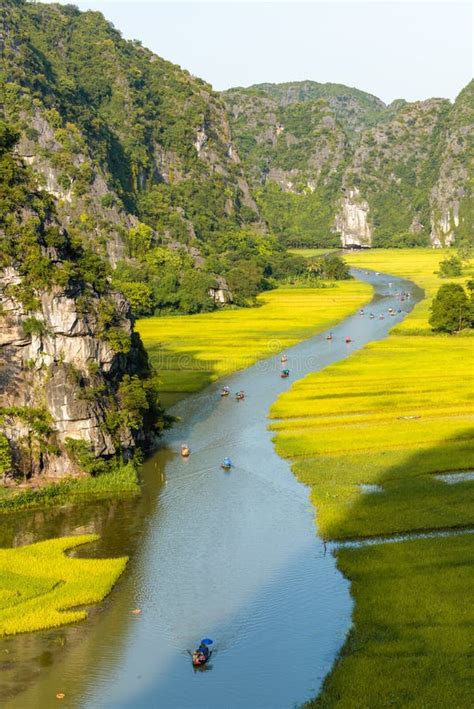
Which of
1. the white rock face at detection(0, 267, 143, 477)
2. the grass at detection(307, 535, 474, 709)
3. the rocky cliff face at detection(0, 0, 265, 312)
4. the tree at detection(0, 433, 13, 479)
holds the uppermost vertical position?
the rocky cliff face at detection(0, 0, 265, 312)

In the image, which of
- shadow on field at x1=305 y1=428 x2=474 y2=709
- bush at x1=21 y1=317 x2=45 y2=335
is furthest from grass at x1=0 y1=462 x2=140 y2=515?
shadow on field at x1=305 y1=428 x2=474 y2=709

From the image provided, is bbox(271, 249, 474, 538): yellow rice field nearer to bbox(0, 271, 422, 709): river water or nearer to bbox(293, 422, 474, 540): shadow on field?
bbox(293, 422, 474, 540): shadow on field

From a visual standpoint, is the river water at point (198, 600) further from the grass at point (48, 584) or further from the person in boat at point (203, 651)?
the grass at point (48, 584)

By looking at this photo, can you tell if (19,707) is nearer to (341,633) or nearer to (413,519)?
(341,633)

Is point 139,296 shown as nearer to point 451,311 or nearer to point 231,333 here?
point 231,333

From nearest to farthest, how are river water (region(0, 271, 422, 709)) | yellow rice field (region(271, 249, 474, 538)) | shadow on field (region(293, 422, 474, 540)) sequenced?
river water (region(0, 271, 422, 709)) < shadow on field (region(293, 422, 474, 540)) < yellow rice field (region(271, 249, 474, 538))

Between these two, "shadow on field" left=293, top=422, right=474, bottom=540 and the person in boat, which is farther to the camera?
"shadow on field" left=293, top=422, right=474, bottom=540

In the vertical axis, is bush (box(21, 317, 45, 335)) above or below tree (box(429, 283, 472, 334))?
above
